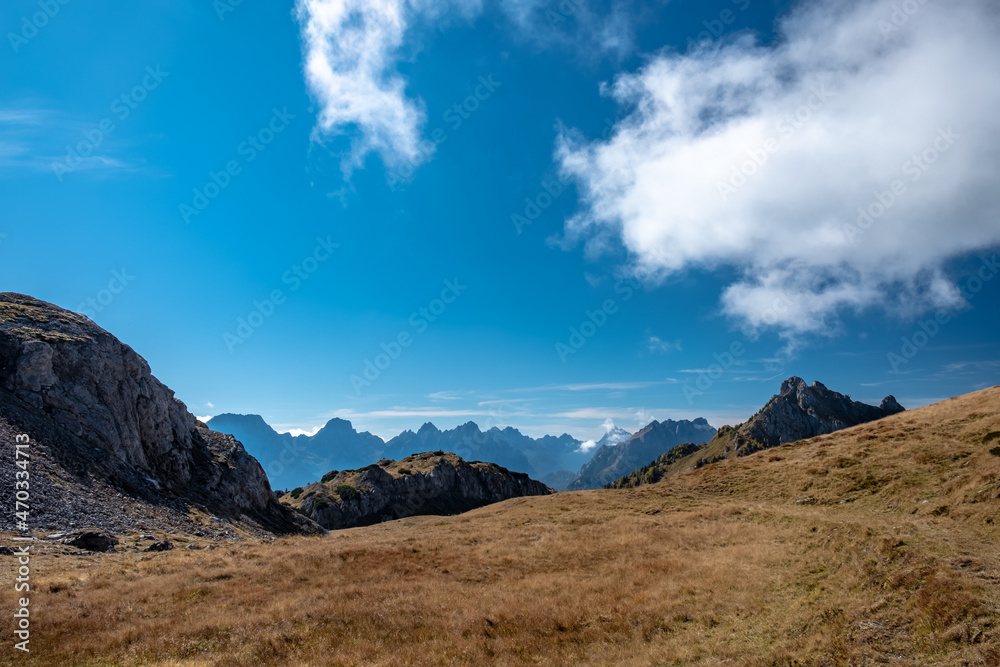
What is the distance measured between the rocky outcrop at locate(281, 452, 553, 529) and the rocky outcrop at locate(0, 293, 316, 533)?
48346 millimetres

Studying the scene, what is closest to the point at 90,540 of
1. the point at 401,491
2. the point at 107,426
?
the point at 107,426

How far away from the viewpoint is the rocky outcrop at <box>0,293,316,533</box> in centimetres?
3681

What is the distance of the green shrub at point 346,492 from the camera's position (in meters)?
107

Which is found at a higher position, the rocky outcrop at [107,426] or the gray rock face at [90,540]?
the rocky outcrop at [107,426]

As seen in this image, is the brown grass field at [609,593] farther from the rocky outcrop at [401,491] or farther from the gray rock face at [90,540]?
the rocky outcrop at [401,491]

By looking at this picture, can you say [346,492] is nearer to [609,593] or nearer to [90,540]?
[90,540]

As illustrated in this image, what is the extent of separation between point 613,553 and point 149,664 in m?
24.0

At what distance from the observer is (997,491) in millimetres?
21438

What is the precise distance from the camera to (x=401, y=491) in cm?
11750

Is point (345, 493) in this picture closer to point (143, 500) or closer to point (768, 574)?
point (143, 500)

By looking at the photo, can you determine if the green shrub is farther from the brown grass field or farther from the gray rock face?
the gray rock face

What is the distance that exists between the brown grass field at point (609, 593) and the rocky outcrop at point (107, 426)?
14.7 m

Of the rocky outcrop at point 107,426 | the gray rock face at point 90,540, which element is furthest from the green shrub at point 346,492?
the gray rock face at point 90,540

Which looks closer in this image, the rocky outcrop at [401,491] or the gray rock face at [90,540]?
the gray rock face at [90,540]
